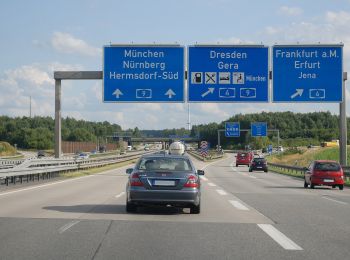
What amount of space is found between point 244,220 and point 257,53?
22135 millimetres

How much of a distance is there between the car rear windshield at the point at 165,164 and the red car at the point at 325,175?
16.8 m

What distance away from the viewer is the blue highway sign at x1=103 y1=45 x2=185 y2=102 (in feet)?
115

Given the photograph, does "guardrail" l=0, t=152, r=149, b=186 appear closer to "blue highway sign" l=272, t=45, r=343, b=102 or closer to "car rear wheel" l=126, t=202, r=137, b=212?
"car rear wheel" l=126, t=202, r=137, b=212

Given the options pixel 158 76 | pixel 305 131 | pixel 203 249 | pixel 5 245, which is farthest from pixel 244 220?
pixel 305 131

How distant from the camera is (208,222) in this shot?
14070mm

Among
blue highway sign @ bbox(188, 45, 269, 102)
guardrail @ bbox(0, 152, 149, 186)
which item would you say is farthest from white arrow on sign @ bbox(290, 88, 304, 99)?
guardrail @ bbox(0, 152, 149, 186)

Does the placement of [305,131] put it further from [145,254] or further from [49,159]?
[145,254]

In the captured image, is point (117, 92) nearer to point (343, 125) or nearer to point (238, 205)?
point (343, 125)

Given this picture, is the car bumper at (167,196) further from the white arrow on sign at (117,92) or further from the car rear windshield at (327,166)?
the white arrow on sign at (117,92)

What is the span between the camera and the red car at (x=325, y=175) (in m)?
31.5

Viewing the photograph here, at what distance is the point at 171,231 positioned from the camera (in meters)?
12.4

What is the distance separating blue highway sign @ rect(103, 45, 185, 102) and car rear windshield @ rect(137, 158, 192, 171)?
1916 cm

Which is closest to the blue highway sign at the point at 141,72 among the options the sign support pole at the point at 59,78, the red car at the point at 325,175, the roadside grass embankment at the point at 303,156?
the sign support pole at the point at 59,78

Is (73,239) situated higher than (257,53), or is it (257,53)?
(257,53)
